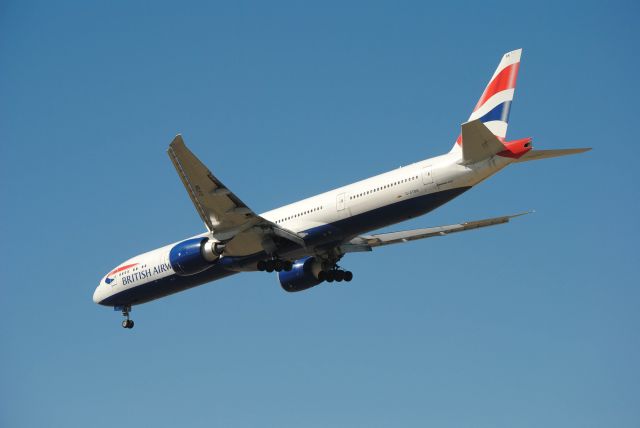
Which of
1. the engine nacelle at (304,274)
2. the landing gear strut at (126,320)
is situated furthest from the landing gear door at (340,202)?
the landing gear strut at (126,320)

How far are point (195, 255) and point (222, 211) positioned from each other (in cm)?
283

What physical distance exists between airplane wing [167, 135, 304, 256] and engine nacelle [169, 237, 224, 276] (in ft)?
1.86

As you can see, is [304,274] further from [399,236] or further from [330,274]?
[399,236]

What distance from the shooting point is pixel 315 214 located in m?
37.6

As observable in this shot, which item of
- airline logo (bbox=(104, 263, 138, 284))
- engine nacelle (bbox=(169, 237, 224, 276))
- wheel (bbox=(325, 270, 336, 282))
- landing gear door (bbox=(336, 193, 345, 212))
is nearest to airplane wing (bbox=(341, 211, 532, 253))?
wheel (bbox=(325, 270, 336, 282))

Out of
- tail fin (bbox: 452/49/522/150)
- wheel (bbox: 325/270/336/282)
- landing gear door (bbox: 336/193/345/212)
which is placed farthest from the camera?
wheel (bbox: 325/270/336/282)

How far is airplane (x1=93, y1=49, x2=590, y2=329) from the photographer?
113ft

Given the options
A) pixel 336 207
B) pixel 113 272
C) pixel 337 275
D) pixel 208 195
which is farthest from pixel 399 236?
pixel 113 272

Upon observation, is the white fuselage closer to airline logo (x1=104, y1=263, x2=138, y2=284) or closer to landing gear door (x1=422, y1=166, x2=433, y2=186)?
landing gear door (x1=422, y1=166, x2=433, y2=186)

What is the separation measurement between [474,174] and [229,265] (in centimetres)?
1099

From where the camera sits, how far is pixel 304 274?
4244 centimetres

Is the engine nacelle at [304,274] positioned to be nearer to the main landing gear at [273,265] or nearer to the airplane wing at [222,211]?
the main landing gear at [273,265]

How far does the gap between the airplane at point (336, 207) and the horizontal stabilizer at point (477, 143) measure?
3 cm

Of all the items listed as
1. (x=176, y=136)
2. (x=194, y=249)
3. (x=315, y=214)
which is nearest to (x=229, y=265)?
(x=194, y=249)
